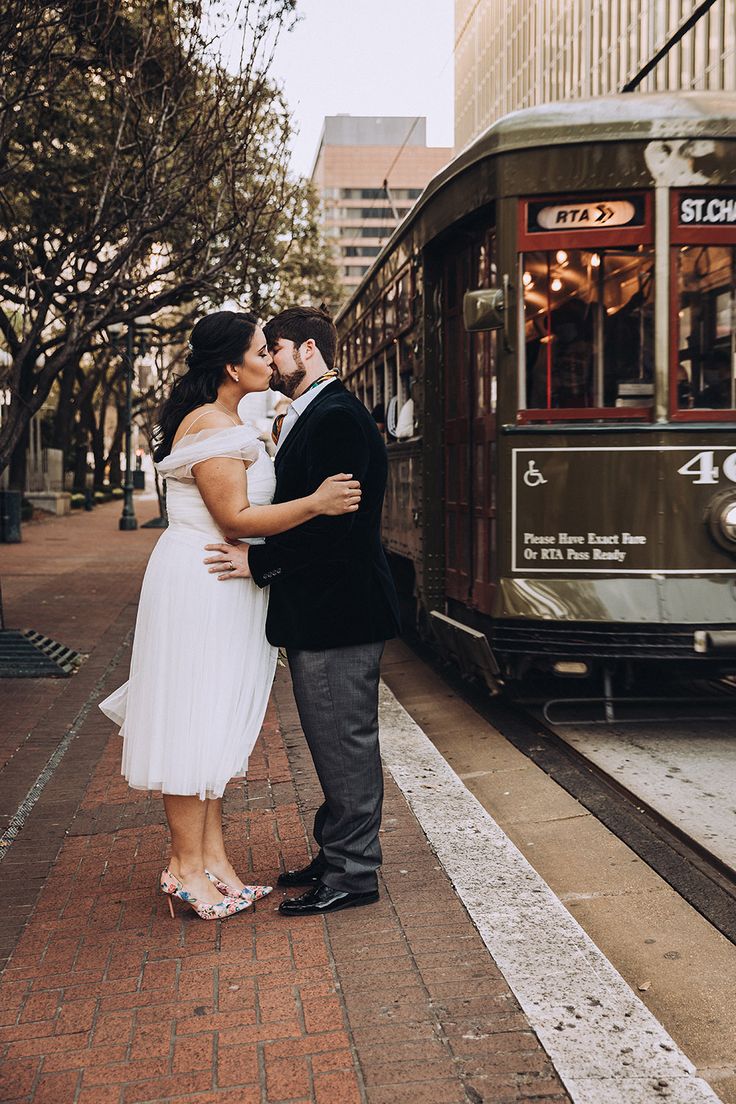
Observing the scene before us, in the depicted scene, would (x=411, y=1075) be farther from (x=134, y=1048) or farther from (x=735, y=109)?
(x=735, y=109)

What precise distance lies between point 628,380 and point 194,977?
4.38 metres

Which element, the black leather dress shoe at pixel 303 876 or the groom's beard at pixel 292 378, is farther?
the black leather dress shoe at pixel 303 876

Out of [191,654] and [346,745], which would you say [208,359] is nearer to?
[191,654]

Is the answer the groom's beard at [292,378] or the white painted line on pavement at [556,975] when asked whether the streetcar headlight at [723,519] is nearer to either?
the white painted line on pavement at [556,975]

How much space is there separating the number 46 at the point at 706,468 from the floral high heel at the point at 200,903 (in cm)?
379

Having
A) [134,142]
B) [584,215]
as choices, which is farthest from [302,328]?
[134,142]

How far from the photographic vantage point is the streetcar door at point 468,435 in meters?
7.33

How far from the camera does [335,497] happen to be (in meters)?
3.88

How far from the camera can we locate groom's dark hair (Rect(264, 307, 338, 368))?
4.11 metres

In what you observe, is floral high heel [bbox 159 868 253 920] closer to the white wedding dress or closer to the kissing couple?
the kissing couple

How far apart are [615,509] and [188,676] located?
3.55m

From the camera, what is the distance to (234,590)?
157 inches

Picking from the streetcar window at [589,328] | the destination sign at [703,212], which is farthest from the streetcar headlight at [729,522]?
the destination sign at [703,212]

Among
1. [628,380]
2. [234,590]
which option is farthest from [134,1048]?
[628,380]
